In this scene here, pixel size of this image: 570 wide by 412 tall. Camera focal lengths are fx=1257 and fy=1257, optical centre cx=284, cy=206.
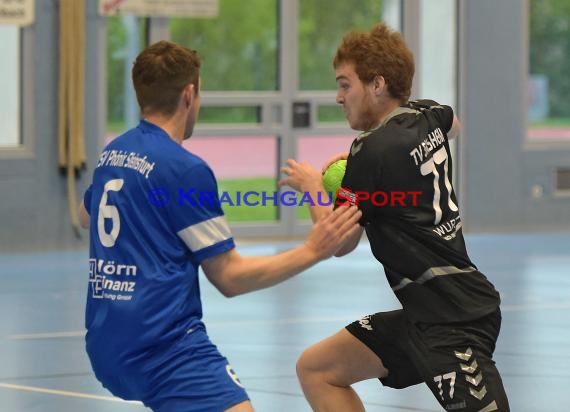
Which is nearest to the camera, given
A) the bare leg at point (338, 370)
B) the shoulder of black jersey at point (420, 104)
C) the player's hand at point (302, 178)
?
the player's hand at point (302, 178)

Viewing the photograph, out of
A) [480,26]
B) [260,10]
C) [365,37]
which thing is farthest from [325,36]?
[365,37]

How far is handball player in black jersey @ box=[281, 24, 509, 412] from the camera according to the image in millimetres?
3750

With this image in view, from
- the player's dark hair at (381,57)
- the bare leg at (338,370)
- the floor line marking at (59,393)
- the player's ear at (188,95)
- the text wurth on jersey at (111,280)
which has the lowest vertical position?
the floor line marking at (59,393)

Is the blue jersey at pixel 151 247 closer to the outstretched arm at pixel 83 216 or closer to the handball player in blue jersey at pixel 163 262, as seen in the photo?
the handball player in blue jersey at pixel 163 262

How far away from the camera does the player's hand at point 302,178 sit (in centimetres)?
380

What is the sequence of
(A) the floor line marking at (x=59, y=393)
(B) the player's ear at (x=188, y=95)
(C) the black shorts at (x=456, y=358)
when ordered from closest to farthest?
(B) the player's ear at (x=188, y=95) < (C) the black shorts at (x=456, y=358) < (A) the floor line marking at (x=59, y=393)

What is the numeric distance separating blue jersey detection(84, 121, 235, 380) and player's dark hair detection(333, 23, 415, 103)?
2.24 feet

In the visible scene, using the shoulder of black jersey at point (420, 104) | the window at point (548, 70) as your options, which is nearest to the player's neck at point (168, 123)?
the shoulder of black jersey at point (420, 104)

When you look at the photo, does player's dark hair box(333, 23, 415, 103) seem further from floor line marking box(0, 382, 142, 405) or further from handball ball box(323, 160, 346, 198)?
floor line marking box(0, 382, 142, 405)

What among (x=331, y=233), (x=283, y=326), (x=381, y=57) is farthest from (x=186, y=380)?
(x=283, y=326)

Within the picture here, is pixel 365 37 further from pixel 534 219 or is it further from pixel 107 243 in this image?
pixel 534 219

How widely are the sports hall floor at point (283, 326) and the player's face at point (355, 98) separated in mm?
2047

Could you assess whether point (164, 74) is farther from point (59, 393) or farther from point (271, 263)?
point (59, 393)

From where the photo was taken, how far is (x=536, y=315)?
26.4ft
